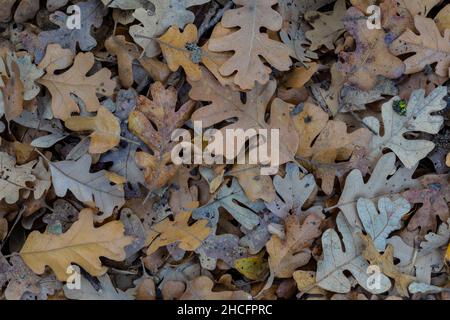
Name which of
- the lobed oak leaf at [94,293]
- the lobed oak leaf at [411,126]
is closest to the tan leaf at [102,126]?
the lobed oak leaf at [94,293]

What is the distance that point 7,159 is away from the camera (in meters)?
1.98

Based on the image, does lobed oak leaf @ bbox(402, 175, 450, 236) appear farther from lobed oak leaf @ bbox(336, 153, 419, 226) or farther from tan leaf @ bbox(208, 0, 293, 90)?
tan leaf @ bbox(208, 0, 293, 90)

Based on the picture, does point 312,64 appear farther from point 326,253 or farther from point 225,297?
point 225,297

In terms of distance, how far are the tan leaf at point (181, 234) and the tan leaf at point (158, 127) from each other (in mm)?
130

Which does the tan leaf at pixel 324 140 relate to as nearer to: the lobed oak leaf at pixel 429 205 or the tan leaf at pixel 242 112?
the tan leaf at pixel 242 112

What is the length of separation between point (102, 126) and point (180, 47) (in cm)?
35

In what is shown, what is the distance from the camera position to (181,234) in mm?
1944

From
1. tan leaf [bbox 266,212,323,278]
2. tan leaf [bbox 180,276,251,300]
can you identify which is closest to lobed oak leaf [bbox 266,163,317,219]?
tan leaf [bbox 266,212,323,278]

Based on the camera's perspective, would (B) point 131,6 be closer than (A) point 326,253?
No

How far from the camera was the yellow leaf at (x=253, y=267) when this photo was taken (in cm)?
196

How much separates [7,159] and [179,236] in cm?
59

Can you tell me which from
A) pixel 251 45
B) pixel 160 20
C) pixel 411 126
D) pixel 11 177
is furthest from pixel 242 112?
pixel 11 177

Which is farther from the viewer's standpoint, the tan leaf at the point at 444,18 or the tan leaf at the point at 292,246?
the tan leaf at the point at 444,18

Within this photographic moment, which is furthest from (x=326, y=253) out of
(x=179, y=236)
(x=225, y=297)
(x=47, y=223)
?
(x=47, y=223)
